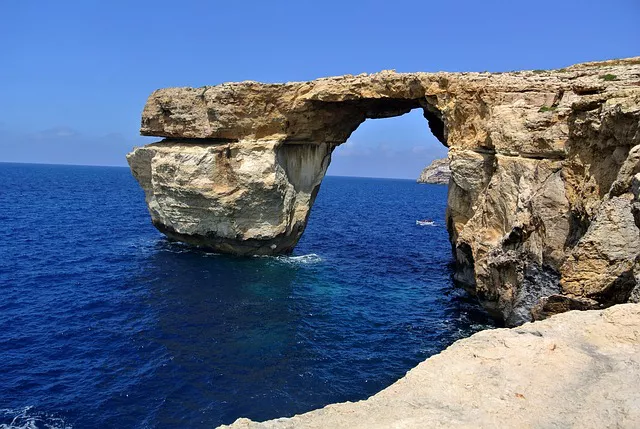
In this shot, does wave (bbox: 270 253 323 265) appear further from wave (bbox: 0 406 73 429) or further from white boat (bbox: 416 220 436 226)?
white boat (bbox: 416 220 436 226)

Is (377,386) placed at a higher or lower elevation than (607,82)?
lower

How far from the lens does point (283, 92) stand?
34062 millimetres

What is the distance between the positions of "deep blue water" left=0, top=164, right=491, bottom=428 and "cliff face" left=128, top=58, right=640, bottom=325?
12.0 feet

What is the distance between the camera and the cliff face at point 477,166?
15.4m

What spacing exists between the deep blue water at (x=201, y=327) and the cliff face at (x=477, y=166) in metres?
3.66

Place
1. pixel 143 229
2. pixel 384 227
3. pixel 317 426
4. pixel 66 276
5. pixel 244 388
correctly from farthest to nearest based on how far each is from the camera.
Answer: pixel 384 227 < pixel 143 229 < pixel 66 276 < pixel 244 388 < pixel 317 426

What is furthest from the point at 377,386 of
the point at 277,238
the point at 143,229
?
the point at 143,229

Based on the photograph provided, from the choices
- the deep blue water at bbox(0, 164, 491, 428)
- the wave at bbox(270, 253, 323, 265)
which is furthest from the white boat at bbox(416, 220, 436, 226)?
the wave at bbox(270, 253, 323, 265)

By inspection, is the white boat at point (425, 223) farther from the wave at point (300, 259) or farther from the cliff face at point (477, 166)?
the wave at point (300, 259)

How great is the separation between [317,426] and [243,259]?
29704 millimetres

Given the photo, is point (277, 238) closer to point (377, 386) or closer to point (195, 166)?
point (195, 166)

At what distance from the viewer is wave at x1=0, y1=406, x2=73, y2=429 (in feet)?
50.3

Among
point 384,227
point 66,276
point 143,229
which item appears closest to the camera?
point 66,276

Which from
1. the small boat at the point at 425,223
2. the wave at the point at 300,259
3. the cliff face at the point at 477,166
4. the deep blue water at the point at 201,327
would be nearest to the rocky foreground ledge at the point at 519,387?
the cliff face at the point at 477,166
